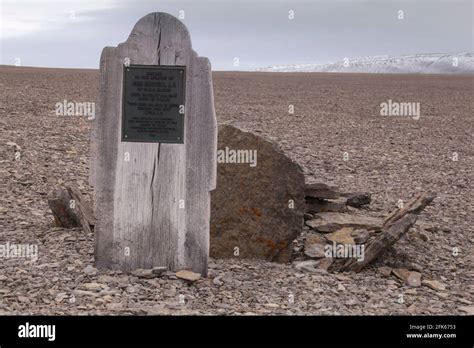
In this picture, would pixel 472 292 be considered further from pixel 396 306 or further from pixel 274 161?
pixel 274 161

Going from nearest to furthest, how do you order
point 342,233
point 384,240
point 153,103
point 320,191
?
1. point 153,103
2. point 384,240
3. point 342,233
4. point 320,191

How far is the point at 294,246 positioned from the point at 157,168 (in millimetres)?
2415

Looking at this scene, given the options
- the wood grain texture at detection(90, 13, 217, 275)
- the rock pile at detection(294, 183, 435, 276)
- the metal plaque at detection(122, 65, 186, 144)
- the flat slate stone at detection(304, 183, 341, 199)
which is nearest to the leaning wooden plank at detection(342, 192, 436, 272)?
the rock pile at detection(294, 183, 435, 276)

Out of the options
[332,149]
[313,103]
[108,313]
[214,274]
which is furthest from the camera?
[313,103]

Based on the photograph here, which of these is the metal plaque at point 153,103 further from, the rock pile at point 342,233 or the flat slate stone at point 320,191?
the flat slate stone at point 320,191

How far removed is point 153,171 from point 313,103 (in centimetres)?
2266

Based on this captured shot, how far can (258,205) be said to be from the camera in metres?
8.02

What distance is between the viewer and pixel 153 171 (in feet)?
23.1

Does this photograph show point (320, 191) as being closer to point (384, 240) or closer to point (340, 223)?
point (340, 223)

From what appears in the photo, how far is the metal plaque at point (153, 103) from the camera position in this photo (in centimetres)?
697

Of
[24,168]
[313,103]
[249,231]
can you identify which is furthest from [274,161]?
[313,103]

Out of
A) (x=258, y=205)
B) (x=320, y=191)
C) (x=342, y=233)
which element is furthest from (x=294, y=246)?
(x=320, y=191)

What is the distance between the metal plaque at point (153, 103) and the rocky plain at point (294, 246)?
5.22 ft

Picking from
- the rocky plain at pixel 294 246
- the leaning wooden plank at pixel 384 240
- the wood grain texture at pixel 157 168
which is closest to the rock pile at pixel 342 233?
the leaning wooden plank at pixel 384 240
